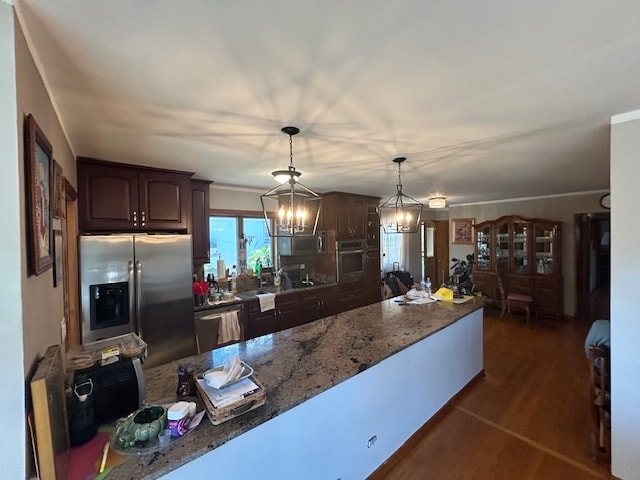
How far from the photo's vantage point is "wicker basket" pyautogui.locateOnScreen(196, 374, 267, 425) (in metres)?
1.13

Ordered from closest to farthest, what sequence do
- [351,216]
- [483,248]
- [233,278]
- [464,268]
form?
[233,278], [351,216], [483,248], [464,268]

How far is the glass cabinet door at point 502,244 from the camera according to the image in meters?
5.48

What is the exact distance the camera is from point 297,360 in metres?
1.73

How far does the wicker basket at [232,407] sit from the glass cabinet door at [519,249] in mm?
5590

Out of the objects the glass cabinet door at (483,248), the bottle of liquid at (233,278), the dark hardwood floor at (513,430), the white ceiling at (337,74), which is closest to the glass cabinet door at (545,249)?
the glass cabinet door at (483,248)

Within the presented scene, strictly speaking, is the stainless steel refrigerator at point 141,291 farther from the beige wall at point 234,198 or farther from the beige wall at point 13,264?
the beige wall at point 13,264

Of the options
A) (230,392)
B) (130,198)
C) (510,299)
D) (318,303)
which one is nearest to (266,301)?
(318,303)

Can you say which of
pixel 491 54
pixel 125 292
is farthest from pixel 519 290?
pixel 125 292

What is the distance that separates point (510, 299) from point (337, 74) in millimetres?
5329

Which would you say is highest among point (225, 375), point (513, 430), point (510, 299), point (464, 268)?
point (225, 375)

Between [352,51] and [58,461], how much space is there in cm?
169

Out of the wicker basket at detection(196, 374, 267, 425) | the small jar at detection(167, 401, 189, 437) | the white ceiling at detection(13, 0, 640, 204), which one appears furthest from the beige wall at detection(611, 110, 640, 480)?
Result: the small jar at detection(167, 401, 189, 437)

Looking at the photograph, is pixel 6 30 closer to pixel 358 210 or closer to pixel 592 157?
pixel 592 157

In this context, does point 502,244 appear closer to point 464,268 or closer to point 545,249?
point 545,249
